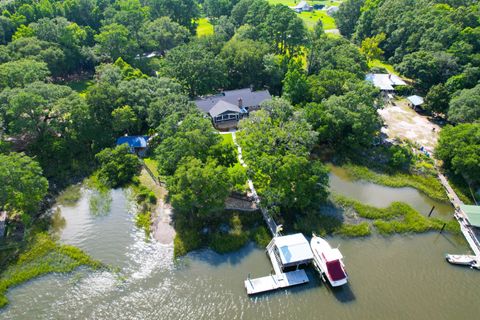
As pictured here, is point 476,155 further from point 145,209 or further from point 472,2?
point 472,2

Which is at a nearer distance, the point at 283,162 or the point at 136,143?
the point at 283,162

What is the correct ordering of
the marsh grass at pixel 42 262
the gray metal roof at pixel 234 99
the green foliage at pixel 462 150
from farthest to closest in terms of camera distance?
1. the gray metal roof at pixel 234 99
2. the green foliage at pixel 462 150
3. the marsh grass at pixel 42 262

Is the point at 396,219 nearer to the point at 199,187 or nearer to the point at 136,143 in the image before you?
the point at 199,187

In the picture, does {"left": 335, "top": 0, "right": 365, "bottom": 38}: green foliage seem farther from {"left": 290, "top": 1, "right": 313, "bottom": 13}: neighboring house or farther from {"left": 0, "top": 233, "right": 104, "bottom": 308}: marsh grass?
{"left": 0, "top": 233, "right": 104, "bottom": 308}: marsh grass

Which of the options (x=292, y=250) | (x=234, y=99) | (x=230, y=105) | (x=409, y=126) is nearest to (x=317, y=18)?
(x=409, y=126)

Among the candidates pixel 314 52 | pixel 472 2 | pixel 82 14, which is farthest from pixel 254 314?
pixel 472 2

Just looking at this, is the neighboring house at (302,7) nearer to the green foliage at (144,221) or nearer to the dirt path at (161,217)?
the dirt path at (161,217)

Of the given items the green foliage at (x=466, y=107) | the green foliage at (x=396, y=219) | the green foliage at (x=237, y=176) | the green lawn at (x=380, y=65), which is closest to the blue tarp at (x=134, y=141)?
the green foliage at (x=237, y=176)

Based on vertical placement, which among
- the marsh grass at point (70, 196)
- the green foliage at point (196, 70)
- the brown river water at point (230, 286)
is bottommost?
the brown river water at point (230, 286)
